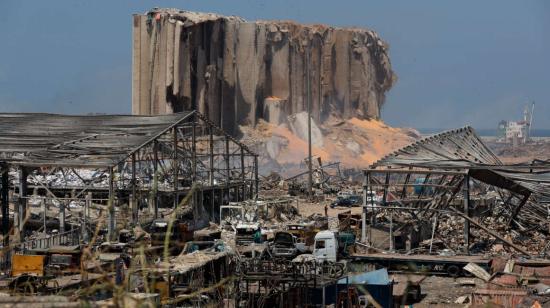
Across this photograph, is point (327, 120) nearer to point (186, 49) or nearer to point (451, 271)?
point (186, 49)

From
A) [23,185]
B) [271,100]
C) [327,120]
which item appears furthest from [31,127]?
[327,120]

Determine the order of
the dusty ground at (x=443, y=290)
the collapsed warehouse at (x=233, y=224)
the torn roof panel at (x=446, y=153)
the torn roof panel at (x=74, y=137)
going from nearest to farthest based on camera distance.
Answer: the collapsed warehouse at (x=233, y=224) → the dusty ground at (x=443, y=290) → the torn roof panel at (x=446, y=153) → the torn roof panel at (x=74, y=137)

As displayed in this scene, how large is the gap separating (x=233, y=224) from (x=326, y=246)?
10603 mm

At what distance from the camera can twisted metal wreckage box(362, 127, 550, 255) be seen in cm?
3425

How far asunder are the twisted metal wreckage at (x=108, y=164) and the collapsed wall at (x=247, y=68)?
5053 cm

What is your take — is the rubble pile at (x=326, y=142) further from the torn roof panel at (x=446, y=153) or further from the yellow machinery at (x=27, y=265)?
the yellow machinery at (x=27, y=265)

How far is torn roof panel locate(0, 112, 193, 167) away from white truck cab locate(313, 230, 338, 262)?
9.25 m

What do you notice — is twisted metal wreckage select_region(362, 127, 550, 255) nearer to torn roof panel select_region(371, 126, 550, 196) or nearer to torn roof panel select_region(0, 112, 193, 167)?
torn roof panel select_region(371, 126, 550, 196)

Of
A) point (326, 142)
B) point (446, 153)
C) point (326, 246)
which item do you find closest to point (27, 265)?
point (326, 246)

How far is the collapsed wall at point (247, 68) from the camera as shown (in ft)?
331

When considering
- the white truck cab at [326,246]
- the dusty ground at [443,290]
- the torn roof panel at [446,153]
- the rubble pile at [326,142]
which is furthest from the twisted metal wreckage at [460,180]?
the rubble pile at [326,142]

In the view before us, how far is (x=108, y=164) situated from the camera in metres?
37.3

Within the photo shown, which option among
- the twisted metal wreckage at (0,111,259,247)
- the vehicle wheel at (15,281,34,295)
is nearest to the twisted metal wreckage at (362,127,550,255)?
the twisted metal wreckage at (0,111,259,247)

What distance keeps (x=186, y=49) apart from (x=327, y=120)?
22.5 metres
